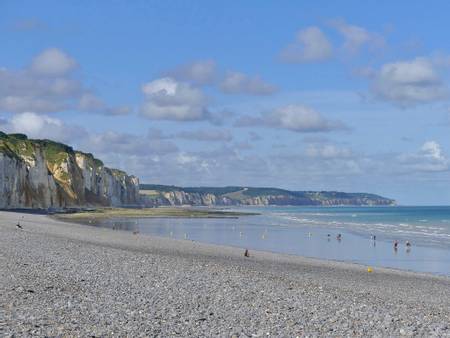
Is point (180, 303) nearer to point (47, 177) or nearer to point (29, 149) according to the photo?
point (47, 177)

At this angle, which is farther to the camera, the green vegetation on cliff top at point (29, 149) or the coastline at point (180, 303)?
the green vegetation on cliff top at point (29, 149)

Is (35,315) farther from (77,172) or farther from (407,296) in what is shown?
(77,172)

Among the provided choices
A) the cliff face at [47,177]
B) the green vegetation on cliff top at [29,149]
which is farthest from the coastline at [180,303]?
the green vegetation on cliff top at [29,149]

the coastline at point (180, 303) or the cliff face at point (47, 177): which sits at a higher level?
the cliff face at point (47, 177)

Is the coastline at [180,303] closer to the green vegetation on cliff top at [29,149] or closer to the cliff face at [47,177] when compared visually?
the cliff face at [47,177]

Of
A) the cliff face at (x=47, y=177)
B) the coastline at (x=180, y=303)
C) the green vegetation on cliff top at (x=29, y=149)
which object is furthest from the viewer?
the green vegetation on cliff top at (x=29, y=149)

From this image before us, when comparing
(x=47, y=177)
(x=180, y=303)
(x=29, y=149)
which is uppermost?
(x=29, y=149)

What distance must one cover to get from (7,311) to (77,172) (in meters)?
130

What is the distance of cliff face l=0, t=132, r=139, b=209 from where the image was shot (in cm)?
10356

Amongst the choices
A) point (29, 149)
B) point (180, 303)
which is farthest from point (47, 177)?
point (180, 303)

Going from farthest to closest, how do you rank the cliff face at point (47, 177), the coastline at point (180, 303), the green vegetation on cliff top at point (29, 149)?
the green vegetation on cliff top at point (29, 149) → the cliff face at point (47, 177) → the coastline at point (180, 303)

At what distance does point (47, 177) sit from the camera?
11650cm

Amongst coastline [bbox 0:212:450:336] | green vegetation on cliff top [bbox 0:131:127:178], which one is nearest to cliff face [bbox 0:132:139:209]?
green vegetation on cliff top [bbox 0:131:127:178]

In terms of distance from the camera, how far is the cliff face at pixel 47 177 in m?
104
